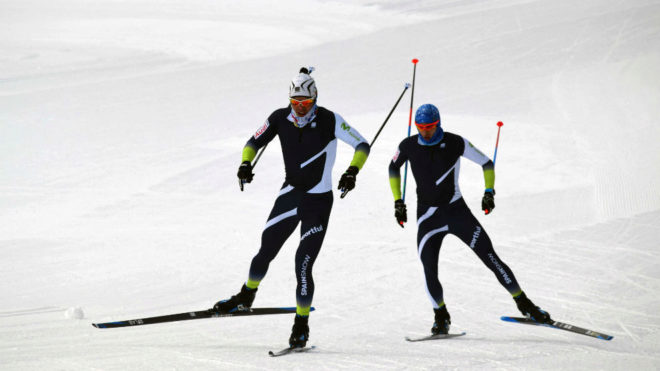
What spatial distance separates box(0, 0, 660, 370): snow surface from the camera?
7715 millimetres

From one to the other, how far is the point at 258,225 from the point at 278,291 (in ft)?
7.80

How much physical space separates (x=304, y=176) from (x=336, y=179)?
6465 mm

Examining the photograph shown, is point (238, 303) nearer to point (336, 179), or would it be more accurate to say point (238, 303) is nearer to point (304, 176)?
point (304, 176)

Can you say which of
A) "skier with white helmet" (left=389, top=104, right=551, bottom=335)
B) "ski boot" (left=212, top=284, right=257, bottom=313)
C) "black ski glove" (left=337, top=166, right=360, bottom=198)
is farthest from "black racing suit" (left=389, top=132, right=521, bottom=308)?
"ski boot" (left=212, top=284, right=257, bottom=313)

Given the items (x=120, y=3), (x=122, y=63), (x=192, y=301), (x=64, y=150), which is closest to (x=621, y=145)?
(x=192, y=301)

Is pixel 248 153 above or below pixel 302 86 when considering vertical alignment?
below

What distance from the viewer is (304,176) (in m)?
6.84

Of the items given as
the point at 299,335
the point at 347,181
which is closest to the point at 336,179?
the point at 299,335

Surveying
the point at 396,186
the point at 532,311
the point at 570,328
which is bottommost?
the point at 570,328

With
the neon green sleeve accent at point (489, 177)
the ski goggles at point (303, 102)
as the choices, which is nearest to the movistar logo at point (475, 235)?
the neon green sleeve accent at point (489, 177)

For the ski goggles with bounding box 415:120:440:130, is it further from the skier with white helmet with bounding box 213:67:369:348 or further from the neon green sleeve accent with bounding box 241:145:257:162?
the neon green sleeve accent with bounding box 241:145:257:162

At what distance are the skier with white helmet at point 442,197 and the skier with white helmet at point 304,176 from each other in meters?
0.53

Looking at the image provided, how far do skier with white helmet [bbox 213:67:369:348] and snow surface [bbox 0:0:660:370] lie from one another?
0.70 m

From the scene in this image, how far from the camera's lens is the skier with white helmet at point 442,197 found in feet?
22.9
